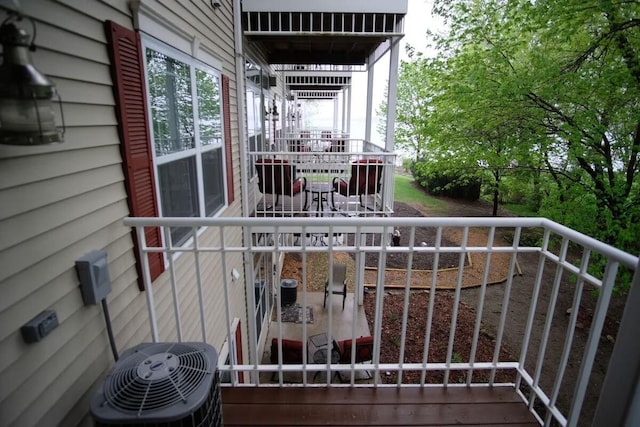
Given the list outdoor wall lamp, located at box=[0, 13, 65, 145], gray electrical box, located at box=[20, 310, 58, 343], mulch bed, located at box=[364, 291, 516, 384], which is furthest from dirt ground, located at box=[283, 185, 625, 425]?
outdoor wall lamp, located at box=[0, 13, 65, 145]

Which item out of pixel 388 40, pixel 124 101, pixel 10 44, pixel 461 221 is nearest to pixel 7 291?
pixel 10 44

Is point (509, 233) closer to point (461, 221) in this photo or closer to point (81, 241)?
point (461, 221)

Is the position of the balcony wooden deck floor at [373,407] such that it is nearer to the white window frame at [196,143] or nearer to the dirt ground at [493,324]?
the white window frame at [196,143]

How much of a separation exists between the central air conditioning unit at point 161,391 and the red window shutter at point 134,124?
847mm

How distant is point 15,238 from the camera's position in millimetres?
1189

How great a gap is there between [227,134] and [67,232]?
3.15m

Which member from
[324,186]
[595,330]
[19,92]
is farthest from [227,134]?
[595,330]

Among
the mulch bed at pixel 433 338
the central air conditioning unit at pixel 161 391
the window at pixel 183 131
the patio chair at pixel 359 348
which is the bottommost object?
the mulch bed at pixel 433 338

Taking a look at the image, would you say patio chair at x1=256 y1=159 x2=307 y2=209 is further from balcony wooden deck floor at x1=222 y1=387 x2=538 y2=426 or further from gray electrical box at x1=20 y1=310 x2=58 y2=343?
gray electrical box at x1=20 y1=310 x2=58 y2=343

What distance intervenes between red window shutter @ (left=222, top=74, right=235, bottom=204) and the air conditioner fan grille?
3180 millimetres

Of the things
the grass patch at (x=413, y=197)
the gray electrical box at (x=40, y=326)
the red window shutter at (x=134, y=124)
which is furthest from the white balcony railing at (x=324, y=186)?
the grass patch at (x=413, y=197)

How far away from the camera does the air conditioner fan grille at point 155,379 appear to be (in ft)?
4.08

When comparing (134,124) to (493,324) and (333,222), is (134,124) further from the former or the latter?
(493,324)

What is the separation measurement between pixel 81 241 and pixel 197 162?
181 centimetres
